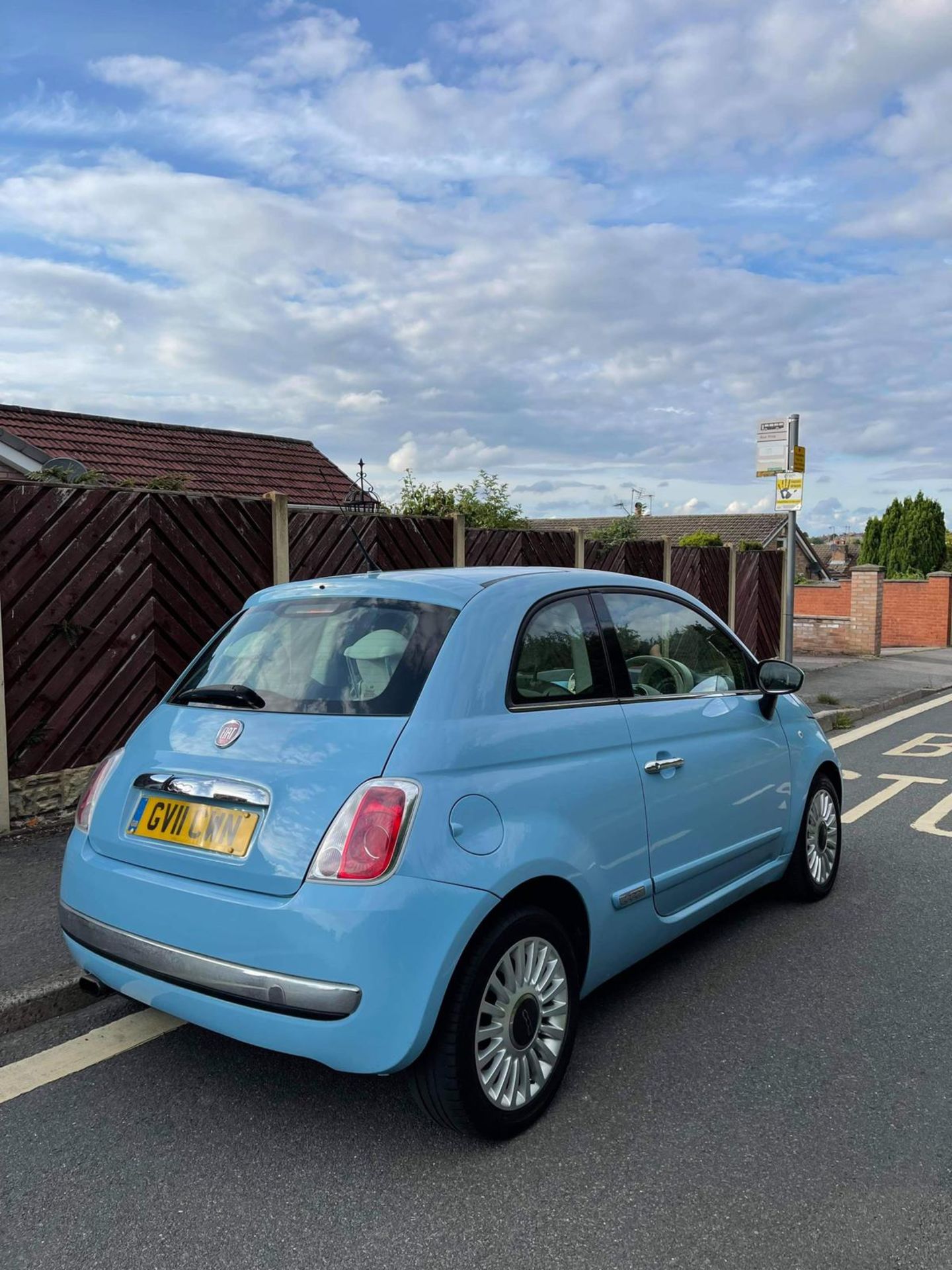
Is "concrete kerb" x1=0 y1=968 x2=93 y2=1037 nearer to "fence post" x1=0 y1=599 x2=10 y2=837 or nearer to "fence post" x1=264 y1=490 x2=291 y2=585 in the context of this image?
"fence post" x1=0 y1=599 x2=10 y2=837

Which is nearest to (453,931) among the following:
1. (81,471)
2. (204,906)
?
(204,906)

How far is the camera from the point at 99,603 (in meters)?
6.07

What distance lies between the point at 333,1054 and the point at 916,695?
13395mm


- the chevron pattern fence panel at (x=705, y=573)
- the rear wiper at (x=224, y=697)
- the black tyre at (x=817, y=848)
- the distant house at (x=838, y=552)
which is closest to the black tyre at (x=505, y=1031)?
the rear wiper at (x=224, y=697)

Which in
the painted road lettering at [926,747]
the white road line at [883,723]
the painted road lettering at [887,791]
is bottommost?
the white road line at [883,723]

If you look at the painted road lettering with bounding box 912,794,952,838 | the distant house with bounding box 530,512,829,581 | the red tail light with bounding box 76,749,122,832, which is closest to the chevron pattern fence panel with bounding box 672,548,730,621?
the painted road lettering with bounding box 912,794,952,838

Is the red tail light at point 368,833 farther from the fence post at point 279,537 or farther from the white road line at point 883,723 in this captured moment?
the white road line at point 883,723

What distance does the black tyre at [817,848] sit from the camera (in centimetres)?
468

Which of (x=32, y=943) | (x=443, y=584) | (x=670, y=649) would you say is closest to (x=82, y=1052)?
(x=32, y=943)

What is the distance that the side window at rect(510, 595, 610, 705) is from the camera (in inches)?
122

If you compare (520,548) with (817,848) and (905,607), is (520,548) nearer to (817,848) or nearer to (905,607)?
(817,848)

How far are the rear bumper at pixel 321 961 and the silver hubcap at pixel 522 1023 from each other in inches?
9.8

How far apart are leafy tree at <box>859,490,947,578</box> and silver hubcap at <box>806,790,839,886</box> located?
39.4 meters

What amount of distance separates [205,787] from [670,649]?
6.71 feet
